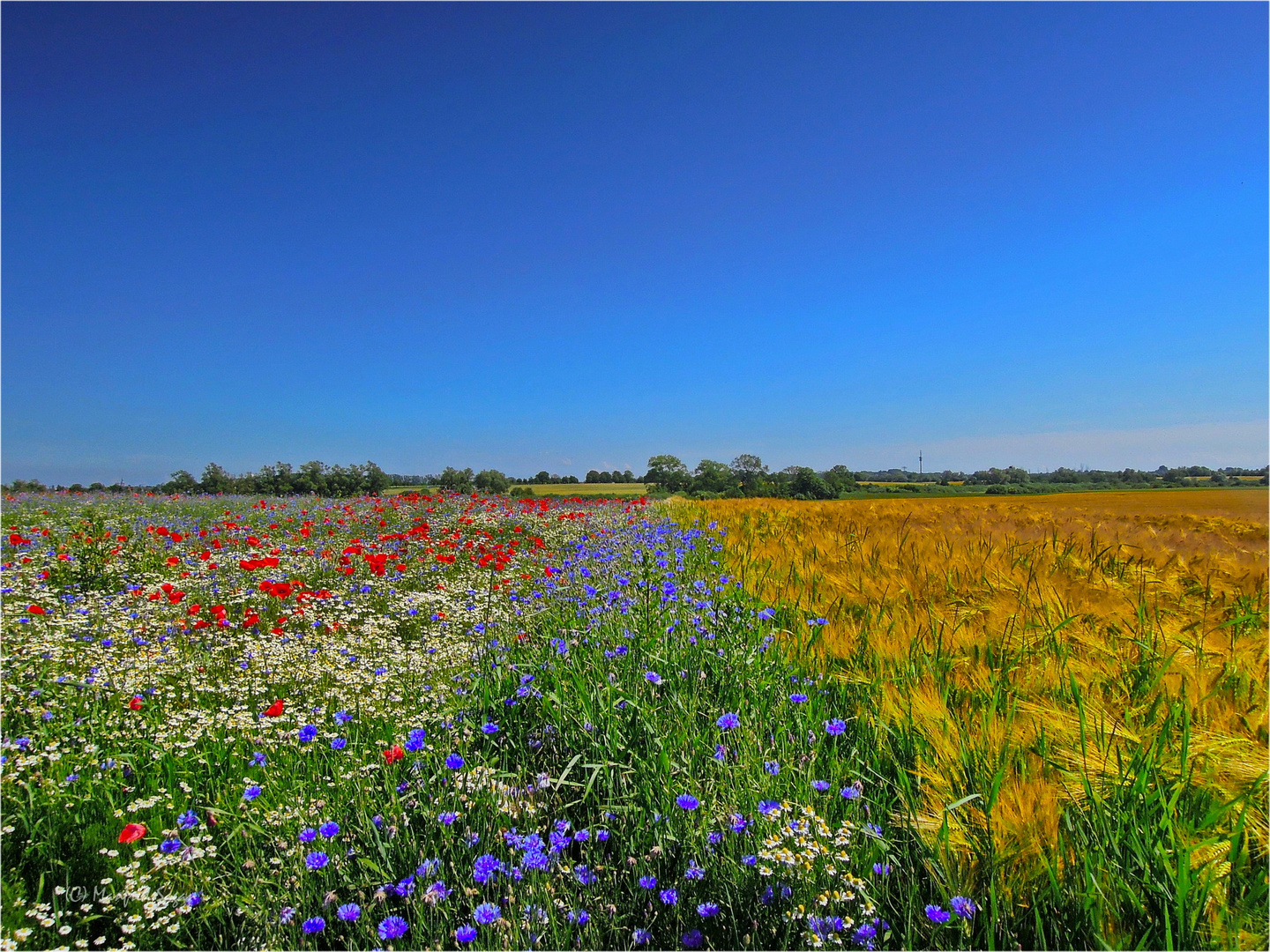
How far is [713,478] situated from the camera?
78.5ft

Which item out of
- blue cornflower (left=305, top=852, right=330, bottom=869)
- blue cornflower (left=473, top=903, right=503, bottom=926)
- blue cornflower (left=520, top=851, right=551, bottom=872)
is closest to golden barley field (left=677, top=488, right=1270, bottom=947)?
blue cornflower (left=520, top=851, right=551, bottom=872)

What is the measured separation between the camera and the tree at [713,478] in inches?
868

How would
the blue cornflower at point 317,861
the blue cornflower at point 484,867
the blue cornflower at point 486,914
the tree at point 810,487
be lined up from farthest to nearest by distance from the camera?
1. the tree at point 810,487
2. the blue cornflower at point 317,861
3. the blue cornflower at point 484,867
4. the blue cornflower at point 486,914

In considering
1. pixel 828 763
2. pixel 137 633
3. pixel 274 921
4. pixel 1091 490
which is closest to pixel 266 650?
pixel 137 633

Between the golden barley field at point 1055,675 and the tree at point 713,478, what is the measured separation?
17.8 metres

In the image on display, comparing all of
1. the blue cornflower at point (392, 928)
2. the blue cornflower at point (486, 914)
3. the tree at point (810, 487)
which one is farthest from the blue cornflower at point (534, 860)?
the tree at point (810, 487)

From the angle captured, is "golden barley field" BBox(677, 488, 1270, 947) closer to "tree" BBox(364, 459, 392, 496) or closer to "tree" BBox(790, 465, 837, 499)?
"tree" BBox(790, 465, 837, 499)

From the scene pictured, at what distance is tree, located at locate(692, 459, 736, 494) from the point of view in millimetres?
22047

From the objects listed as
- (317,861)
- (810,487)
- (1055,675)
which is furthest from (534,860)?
(810,487)

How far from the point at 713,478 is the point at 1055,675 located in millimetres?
22077

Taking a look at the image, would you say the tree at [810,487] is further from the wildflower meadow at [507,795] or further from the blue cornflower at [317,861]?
the blue cornflower at [317,861]

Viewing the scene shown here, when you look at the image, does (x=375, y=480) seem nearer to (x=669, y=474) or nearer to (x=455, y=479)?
(x=455, y=479)

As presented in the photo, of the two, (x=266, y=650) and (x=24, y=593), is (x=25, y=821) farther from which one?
(x=24, y=593)

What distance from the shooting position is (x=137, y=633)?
12.6 feet
